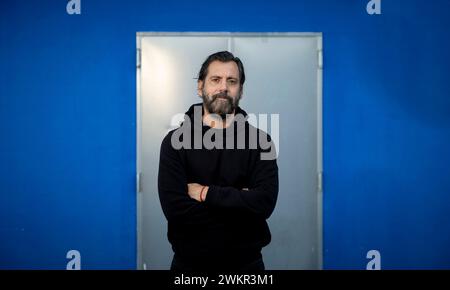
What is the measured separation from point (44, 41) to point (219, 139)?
5.77ft

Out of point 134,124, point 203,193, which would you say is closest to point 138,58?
point 134,124

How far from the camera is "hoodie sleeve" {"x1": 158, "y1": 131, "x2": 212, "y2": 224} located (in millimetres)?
1604

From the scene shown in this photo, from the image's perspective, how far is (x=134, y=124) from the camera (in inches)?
106

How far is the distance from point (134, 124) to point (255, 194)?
4.52 ft

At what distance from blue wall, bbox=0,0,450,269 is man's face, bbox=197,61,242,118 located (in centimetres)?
111

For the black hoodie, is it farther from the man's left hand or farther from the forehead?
the forehead

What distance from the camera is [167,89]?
8.80ft


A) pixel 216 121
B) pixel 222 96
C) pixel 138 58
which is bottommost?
pixel 216 121

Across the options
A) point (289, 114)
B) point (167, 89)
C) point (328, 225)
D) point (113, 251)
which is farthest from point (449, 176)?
point (113, 251)

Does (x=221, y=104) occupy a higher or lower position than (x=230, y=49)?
lower

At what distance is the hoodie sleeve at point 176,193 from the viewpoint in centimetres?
160

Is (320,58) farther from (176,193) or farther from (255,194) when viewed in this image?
(176,193)

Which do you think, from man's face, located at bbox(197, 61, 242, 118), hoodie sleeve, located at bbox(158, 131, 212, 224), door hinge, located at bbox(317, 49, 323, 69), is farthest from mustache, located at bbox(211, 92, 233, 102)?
door hinge, located at bbox(317, 49, 323, 69)
